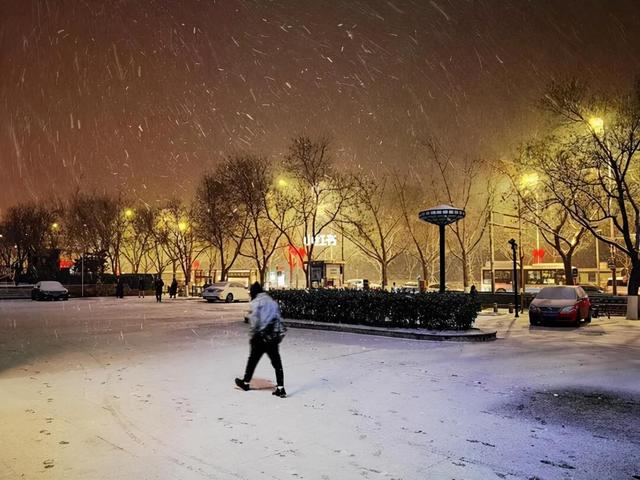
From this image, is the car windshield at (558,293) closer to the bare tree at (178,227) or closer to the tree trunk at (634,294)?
the tree trunk at (634,294)

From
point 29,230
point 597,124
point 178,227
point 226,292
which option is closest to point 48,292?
point 226,292

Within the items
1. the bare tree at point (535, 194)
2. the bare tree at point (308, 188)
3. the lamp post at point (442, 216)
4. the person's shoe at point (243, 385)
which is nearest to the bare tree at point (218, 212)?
the bare tree at point (308, 188)

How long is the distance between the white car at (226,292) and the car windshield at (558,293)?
77.3 feet

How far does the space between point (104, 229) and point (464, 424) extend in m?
55.6

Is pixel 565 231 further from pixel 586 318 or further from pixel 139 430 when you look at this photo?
pixel 139 430

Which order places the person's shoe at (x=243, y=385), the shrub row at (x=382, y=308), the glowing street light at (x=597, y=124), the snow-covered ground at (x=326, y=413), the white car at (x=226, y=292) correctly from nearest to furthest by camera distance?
the snow-covered ground at (x=326, y=413), the person's shoe at (x=243, y=385), the shrub row at (x=382, y=308), the glowing street light at (x=597, y=124), the white car at (x=226, y=292)

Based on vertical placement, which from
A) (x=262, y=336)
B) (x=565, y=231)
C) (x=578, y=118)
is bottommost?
(x=262, y=336)

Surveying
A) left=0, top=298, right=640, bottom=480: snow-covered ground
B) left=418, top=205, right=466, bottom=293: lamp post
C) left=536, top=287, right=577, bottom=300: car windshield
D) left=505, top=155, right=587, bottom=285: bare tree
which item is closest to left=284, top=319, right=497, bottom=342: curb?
left=0, top=298, right=640, bottom=480: snow-covered ground

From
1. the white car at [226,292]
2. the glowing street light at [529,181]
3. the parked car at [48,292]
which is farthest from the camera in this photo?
the parked car at [48,292]

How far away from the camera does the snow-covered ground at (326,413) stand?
5414 mm

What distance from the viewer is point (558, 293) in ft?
70.4

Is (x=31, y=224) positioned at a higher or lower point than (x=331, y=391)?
higher

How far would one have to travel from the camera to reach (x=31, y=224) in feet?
206

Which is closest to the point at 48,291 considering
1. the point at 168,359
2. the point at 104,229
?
the point at 104,229
